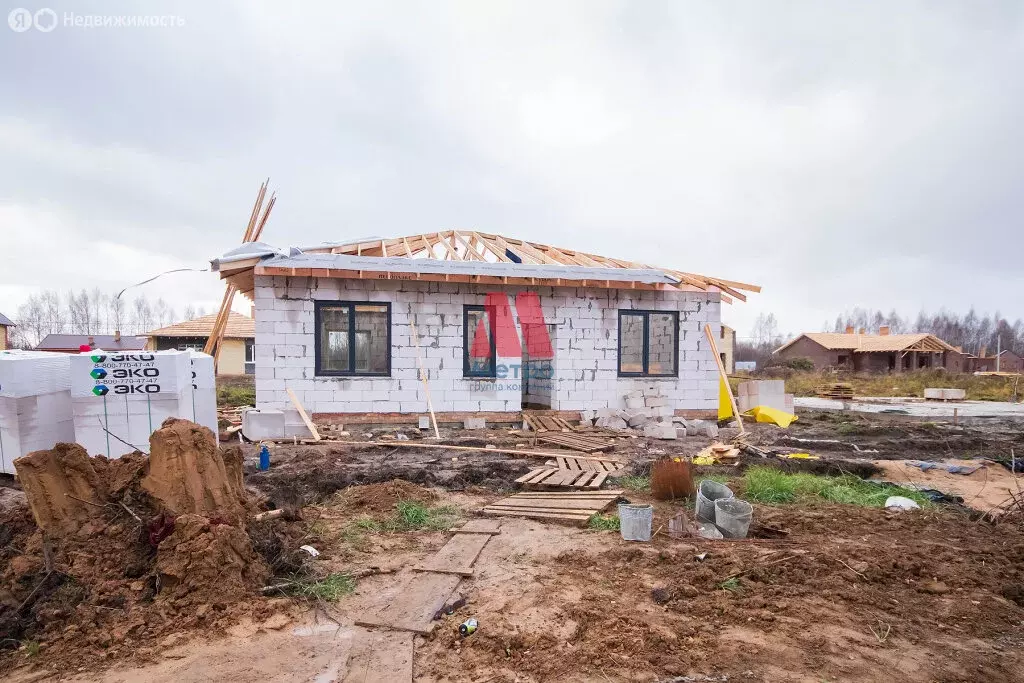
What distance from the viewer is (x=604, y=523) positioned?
19.9 ft

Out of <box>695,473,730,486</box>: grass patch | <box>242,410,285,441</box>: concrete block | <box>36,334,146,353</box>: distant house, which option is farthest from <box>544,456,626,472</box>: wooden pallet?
<box>36,334,146,353</box>: distant house

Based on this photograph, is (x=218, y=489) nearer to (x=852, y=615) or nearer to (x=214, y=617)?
(x=214, y=617)

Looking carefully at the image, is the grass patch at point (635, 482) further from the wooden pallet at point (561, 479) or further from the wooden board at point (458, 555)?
the wooden board at point (458, 555)

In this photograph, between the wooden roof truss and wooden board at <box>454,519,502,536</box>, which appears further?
the wooden roof truss

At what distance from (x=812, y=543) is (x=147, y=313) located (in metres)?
73.5

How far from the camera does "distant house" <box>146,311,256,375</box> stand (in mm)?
31641

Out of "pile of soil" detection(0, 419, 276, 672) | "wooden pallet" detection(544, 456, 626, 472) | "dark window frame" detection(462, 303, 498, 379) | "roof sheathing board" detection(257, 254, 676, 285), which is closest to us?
"pile of soil" detection(0, 419, 276, 672)

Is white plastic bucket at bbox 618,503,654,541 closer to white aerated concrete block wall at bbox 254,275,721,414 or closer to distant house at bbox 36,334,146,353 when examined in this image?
white aerated concrete block wall at bbox 254,275,721,414

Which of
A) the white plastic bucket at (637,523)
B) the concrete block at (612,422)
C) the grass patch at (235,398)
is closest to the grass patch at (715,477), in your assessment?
the white plastic bucket at (637,523)

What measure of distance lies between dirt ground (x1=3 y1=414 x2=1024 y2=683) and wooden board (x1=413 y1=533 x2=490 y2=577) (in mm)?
94

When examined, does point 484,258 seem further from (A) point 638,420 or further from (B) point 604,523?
(B) point 604,523

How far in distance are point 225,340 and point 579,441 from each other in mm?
27681

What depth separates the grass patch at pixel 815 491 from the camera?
6.91m

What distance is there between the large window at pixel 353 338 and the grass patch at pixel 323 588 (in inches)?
320
